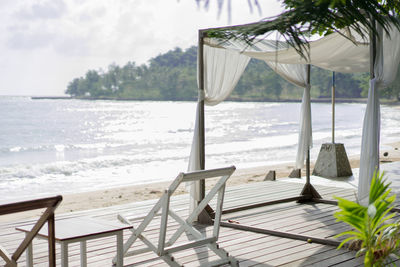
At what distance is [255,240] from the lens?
412 cm

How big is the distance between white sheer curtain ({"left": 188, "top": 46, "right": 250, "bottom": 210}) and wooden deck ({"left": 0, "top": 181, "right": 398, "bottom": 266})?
60 cm

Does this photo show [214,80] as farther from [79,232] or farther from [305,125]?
Answer: [79,232]

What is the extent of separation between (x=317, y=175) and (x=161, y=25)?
4112 cm

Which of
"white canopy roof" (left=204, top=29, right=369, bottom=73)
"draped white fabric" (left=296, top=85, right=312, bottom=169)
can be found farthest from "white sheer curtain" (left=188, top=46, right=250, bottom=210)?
"draped white fabric" (left=296, top=85, right=312, bottom=169)

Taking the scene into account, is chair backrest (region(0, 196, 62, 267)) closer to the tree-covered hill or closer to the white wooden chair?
the white wooden chair

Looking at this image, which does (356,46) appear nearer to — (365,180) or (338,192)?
(365,180)

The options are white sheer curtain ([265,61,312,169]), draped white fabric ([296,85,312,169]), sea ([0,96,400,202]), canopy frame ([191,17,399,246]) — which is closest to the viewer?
canopy frame ([191,17,399,246])

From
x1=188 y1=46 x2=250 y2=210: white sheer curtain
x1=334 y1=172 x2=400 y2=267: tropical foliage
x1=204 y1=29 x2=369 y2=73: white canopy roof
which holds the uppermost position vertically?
x1=204 y1=29 x2=369 y2=73: white canopy roof

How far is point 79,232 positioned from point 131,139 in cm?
2254

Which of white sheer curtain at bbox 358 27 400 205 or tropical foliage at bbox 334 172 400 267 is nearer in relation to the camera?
tropical foliage at bbox 334 172 400 267

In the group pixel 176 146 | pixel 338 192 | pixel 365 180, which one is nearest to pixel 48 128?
pixel 176 146

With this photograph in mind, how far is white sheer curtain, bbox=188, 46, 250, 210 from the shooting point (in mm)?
4793

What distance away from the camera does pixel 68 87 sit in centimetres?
4447

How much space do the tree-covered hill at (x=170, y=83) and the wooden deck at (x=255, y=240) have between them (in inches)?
1424
